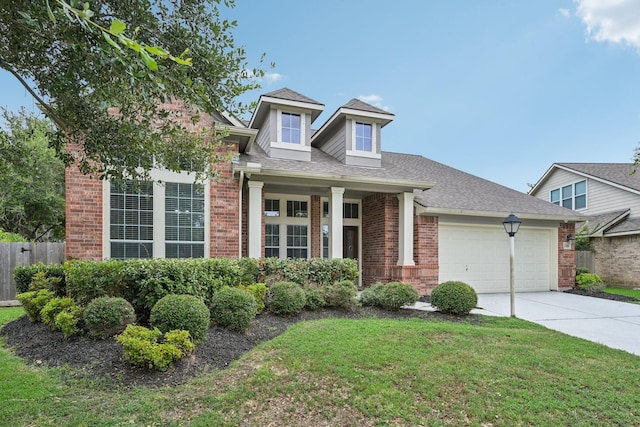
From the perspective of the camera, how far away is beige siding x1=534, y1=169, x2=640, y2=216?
1509cm

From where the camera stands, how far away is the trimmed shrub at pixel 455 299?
24.2 ft

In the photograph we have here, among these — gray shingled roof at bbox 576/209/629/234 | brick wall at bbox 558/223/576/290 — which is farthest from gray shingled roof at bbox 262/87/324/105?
gray shingled roof at bbox 576/209/629/234

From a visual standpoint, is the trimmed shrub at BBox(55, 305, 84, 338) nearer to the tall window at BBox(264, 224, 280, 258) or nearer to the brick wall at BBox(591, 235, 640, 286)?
the tall window at BBox(264, 224, 280, 258)

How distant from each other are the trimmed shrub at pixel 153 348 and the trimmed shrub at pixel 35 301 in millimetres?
2997

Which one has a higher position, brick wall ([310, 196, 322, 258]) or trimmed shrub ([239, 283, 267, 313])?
brick wall ([310, 196, 322, 258])

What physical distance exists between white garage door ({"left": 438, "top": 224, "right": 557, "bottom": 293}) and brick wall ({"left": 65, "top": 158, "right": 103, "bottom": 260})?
9581mm

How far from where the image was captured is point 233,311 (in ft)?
18.5

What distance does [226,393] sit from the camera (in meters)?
3.67

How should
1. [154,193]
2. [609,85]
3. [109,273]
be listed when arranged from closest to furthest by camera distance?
[109,273] < [154,193] < [609,85]

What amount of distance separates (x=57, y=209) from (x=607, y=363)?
65.4 feet

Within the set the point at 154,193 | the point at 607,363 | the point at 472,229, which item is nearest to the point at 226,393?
the point at 607,363

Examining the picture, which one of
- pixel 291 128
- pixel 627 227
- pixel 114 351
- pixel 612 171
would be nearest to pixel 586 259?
pixel 627 227

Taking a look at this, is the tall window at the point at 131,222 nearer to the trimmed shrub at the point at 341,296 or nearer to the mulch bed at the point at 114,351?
the mulch bed at the point at 114,351

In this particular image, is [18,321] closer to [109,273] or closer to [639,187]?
[109,273]
